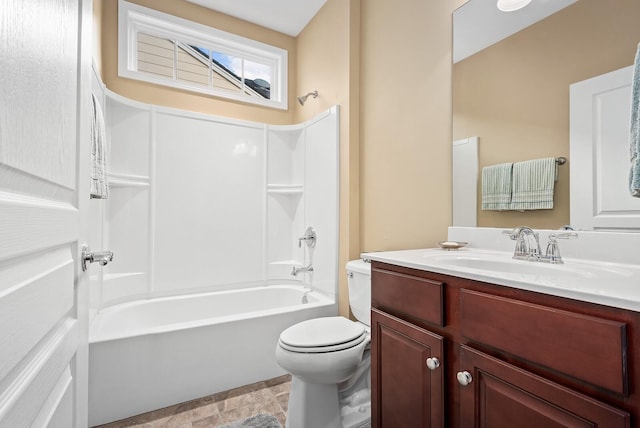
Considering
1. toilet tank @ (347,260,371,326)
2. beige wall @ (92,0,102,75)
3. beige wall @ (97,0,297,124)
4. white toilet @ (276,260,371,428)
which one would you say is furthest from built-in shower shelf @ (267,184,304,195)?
beige wall @ (92,0,102,75)

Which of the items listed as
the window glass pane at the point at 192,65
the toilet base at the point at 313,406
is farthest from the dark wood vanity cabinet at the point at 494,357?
the window glass pane at the point at 192,65

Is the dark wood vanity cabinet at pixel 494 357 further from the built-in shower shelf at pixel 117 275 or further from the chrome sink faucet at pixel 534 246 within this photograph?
the built-in shower shelf at pixel 117 275

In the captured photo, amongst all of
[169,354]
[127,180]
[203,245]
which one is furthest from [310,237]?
[127,180]

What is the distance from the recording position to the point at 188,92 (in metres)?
2.63

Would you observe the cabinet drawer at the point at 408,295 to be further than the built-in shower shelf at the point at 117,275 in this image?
No

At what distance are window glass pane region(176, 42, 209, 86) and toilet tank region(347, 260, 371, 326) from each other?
218 centimetres

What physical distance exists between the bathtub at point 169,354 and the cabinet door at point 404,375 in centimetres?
100

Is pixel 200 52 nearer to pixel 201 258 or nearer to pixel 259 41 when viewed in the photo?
pixel 259 41

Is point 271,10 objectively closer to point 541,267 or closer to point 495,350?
point 541,267

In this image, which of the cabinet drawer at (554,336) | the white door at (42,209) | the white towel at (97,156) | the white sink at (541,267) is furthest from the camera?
the white towel at (97,156)

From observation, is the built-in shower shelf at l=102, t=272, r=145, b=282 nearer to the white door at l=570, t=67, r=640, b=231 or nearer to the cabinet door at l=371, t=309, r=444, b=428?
the cabinet door at l=371, t=309, r=444, b=428

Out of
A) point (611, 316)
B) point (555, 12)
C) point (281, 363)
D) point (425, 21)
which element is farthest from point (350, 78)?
point (611, 316)

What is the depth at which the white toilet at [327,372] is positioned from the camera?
4.51ft

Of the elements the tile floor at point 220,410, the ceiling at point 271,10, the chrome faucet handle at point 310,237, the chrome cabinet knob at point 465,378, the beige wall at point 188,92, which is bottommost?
the tile floor at point 220,410
